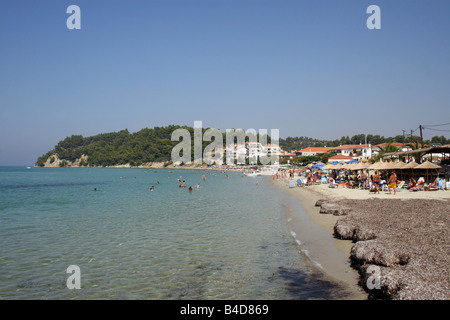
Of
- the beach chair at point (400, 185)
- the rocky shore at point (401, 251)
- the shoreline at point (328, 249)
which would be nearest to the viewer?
the rocky shore at point (401, 251)

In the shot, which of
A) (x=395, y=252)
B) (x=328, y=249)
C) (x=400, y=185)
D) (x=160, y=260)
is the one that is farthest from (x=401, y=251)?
(x=400, y=185)

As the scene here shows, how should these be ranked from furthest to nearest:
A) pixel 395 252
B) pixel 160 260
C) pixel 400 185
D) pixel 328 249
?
pixel 400 185, pixel 328 249, pixel 160 260, pixel 395 252

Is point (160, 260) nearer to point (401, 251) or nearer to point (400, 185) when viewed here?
point (401, 251)

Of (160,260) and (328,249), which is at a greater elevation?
(328,249)

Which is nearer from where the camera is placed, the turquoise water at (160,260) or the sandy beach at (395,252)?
the sandy beach at (395,252)

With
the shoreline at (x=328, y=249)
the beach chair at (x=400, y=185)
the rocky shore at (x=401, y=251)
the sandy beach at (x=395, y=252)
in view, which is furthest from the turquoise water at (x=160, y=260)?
the beach chair at (x=400, y=185)

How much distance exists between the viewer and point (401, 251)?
6938 millimetres

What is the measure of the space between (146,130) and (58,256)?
18279 centimetres

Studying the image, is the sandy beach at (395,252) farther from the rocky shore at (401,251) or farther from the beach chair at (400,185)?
the beach chair at (400,185)

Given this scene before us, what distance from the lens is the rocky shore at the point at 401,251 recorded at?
5199 mm

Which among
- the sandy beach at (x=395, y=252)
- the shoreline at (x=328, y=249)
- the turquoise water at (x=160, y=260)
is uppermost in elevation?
the sandy beach at (x=395, y=252)

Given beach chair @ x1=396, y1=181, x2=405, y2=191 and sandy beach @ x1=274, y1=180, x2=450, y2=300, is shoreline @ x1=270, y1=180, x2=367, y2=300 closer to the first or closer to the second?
sandy beach @ x1=274, y1=180, x2=450, y2=300

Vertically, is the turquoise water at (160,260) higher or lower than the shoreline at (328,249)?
lower
